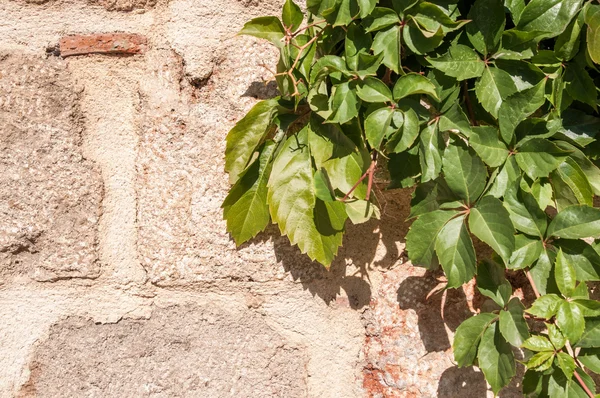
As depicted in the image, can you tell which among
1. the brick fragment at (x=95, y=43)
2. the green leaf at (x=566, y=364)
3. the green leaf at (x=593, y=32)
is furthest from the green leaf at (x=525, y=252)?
the brick fragment at (x=95, y=43)

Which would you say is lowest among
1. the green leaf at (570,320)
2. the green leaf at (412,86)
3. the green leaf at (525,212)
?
the green leaf at (570,320)

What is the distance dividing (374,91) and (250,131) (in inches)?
7.1

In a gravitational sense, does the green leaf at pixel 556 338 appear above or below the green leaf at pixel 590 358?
above

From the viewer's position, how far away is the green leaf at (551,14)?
2.39 feet

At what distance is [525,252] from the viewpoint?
2.47ft

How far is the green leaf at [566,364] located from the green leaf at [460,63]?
33cm

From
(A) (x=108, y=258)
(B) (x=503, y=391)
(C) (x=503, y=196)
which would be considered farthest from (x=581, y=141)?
(A) (x=108, y=258)

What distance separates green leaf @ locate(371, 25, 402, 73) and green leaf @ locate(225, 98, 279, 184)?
0.51 ft

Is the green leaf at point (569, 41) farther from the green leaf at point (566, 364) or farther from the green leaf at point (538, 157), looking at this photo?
the green leaf at point (566, 364)

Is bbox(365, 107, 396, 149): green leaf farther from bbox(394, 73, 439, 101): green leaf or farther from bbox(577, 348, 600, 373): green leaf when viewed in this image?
bbox(577, 348, 600, 373): green leaf

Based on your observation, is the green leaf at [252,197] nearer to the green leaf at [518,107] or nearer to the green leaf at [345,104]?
the green leaf at [345,104]

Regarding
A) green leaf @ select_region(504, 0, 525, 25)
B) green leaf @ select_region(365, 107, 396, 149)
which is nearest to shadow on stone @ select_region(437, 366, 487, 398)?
green leaf @ select_region(365, 107, 396, 149)

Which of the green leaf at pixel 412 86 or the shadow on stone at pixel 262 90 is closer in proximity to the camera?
the green leaf at pixel 412 86

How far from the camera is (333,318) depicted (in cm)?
88
